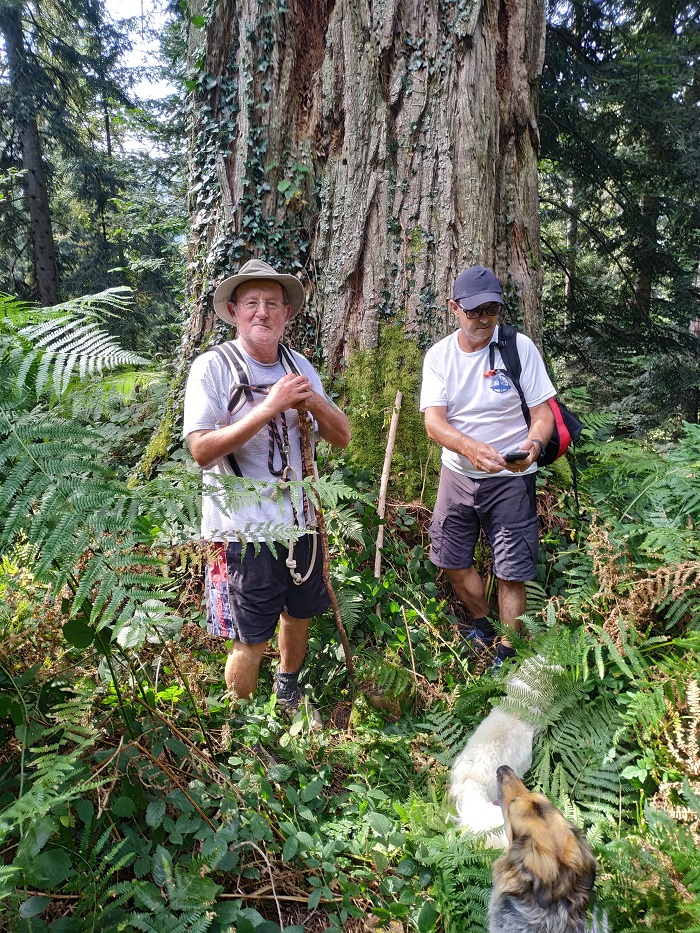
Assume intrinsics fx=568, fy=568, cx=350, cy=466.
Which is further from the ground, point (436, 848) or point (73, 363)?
point (73, 363)

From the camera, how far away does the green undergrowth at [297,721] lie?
5.28 ft

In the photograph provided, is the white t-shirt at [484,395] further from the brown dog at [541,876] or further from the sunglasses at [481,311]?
the brown dog at [541,876]

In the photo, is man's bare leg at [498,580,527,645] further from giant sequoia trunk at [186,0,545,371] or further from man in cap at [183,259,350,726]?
giant sequoia trunk at [186,0,545,371]

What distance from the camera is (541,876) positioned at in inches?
70.0

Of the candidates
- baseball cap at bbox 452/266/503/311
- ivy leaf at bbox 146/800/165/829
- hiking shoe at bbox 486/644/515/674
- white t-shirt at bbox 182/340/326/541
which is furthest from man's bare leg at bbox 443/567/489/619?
ivy leaf at bbox 146/800/165/829

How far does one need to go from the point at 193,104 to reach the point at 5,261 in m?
12.5

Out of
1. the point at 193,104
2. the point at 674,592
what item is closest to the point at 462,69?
the point at 193,104

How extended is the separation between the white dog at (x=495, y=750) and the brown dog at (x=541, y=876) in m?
0.58

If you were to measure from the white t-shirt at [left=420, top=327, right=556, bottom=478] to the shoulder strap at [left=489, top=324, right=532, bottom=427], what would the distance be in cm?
2

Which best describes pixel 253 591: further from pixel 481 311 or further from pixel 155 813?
pixel 481 311

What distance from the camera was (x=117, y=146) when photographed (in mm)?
21359

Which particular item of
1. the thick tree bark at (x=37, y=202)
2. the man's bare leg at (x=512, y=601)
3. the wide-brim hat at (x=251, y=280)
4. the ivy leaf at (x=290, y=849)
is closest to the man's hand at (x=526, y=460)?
the man's bare leg at (x=512, y=601)

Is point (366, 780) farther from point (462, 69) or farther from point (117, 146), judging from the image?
point (117, 146)

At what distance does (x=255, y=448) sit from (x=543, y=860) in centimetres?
208
